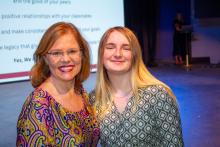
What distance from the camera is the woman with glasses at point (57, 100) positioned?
127cm

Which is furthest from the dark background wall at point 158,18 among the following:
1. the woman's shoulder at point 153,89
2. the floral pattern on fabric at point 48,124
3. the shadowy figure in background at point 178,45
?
the floral pattern on fabric at point 48,124

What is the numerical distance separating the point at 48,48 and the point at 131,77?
1.55ft

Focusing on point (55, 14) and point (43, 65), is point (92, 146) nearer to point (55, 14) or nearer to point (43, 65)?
point (43, 65)

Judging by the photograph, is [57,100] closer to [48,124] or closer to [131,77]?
[48,124]

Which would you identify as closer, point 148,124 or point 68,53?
point 68,53

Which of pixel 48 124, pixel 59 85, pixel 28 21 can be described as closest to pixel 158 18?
pixel 28 21

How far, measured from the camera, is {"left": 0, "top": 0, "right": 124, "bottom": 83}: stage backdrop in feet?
18.6

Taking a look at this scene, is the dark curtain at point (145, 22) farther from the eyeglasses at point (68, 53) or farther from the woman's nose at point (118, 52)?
the eyeglasses at point (68, 53)

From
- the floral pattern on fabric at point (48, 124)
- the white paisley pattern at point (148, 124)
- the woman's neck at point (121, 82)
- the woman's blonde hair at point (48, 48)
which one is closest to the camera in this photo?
the floral pattern on fabric at point (48, 124)

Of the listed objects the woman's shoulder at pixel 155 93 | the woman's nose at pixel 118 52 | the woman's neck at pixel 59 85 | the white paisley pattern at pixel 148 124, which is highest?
the woman's nose at pixel 118 52

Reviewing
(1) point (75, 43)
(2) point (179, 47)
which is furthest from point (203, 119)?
(2) point (179, 47)

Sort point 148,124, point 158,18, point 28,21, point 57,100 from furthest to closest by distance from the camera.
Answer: point 158,18, point 28,21, point 148,124, point 57,100

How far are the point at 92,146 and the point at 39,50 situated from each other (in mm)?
490

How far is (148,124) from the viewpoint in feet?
5.30
